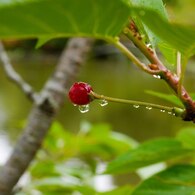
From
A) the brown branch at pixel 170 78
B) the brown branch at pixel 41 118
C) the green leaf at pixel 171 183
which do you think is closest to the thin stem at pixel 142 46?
the brown branch at pixel 170 78

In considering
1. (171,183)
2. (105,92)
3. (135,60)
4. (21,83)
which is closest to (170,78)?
(135,60)

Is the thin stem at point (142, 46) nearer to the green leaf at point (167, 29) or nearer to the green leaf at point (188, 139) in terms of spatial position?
the green leaf at point (167, 29)

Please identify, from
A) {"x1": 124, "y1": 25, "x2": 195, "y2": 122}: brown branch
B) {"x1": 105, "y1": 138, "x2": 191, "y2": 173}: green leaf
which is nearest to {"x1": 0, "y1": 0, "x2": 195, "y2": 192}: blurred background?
{"x1": 124, "y1": 25, "x2": 195, "y2": 122}: brown branch

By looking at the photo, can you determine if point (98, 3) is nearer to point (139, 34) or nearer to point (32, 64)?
point (139, 34)

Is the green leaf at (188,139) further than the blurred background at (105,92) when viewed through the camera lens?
No

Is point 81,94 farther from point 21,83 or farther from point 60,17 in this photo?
point 21,83

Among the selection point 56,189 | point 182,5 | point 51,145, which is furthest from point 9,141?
point 182,5
